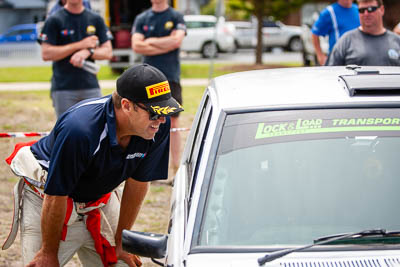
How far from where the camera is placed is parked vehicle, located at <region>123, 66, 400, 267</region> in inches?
100

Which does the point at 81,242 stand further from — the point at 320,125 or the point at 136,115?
the point at 320,125

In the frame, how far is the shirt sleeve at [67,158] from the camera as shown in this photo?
3.04m

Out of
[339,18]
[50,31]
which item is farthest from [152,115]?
[339,18]

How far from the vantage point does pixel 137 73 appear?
3092 millimetres

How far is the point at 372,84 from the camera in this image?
123 inches

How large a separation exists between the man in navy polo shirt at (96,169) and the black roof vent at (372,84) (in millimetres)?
851

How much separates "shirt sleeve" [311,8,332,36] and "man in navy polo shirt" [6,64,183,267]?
4211 millimetres

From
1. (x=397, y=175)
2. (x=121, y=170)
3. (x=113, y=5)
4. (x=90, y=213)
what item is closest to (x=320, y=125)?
(x=397, y=175)

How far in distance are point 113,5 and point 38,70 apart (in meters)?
3.17

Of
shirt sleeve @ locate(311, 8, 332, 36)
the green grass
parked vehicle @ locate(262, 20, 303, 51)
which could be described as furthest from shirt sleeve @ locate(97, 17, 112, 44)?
parked vehicle @ locate(262, 20, 303, 51)

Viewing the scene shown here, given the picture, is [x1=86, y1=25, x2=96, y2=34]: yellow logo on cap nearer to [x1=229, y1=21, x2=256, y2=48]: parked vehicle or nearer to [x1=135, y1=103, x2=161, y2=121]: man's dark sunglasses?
[x1=135, y1=103, x2=161, y2=121]: man's dark sunglasses

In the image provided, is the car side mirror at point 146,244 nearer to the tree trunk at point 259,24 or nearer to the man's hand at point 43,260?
the man's hand at point 43,260

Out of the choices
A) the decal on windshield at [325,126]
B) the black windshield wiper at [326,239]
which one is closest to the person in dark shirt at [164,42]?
the decal on windshield at [325,126]

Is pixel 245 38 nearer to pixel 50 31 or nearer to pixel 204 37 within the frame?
pixel 204 37
